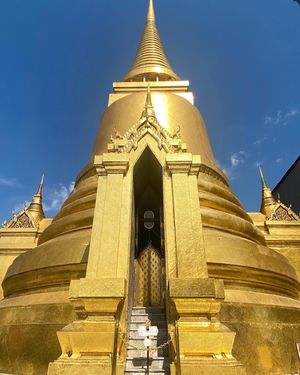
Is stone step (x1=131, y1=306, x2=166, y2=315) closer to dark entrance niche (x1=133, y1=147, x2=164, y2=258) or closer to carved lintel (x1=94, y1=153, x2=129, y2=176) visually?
dark entrance niche (x1=133, y1=147, x2=164, y2=258)

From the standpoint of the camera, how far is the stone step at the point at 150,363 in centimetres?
342

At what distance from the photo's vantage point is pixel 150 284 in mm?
6008

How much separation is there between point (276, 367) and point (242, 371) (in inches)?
75.9

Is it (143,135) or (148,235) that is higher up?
(143,135)

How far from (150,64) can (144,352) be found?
13.8m

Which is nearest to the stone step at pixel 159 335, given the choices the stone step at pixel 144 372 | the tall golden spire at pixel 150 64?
the stone step at pixel 144 372

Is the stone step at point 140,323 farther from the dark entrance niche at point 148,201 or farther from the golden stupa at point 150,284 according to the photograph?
the dark entrance niche at point 148,201

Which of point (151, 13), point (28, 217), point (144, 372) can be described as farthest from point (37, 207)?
point (151, 13)

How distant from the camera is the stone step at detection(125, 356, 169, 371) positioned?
3.42 metres

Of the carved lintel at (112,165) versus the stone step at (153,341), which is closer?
the stone step at (153,341)

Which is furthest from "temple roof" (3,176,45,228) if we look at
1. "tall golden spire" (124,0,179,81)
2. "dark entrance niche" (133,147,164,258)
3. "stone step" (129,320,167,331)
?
"stone step" (129,320,167,331)

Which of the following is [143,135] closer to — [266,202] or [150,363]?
[150,363]

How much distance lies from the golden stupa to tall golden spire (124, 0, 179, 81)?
854 centimetres

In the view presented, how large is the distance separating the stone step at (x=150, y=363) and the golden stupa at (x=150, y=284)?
1 cm
